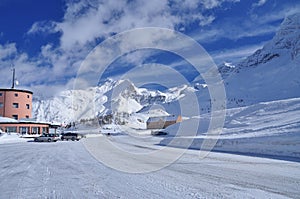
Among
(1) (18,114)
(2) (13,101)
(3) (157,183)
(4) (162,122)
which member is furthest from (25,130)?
(3) (157,183)

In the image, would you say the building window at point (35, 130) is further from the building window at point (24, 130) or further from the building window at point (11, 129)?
the building window at point (11, 129)

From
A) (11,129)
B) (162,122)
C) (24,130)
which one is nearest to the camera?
(11,129)

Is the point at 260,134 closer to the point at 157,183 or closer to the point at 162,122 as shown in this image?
the point at 157,183

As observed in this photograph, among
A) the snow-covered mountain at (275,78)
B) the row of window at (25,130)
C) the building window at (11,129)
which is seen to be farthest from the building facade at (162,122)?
the building window at (11,129)

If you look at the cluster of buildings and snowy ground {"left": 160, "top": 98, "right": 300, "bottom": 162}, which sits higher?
the cluster of buildings

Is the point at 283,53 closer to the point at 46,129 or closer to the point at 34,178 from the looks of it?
the point at 46,129

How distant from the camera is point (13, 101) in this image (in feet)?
217

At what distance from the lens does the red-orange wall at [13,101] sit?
64.8 metres

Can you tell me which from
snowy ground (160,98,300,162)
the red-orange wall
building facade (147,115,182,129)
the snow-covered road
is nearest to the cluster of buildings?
the red-orange wall

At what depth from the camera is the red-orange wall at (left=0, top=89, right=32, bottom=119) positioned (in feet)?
213

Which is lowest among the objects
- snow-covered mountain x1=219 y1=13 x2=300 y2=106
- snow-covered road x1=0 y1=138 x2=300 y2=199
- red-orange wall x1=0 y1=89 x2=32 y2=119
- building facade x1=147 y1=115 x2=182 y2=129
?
snow-covered road x1=0 y1=138 x2=300 y2=199

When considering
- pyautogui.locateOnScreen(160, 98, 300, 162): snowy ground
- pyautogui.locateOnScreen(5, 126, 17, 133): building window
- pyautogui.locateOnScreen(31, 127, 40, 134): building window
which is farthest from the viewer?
pyautogui.locateOnScreen(31, 127, 40, 134): building window

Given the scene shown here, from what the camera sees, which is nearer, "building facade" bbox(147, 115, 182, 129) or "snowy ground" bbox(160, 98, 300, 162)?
"snowy ground" bbox(160, 98, 300, 162)

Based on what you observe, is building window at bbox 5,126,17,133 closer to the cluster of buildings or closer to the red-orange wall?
the cluster of buildings
